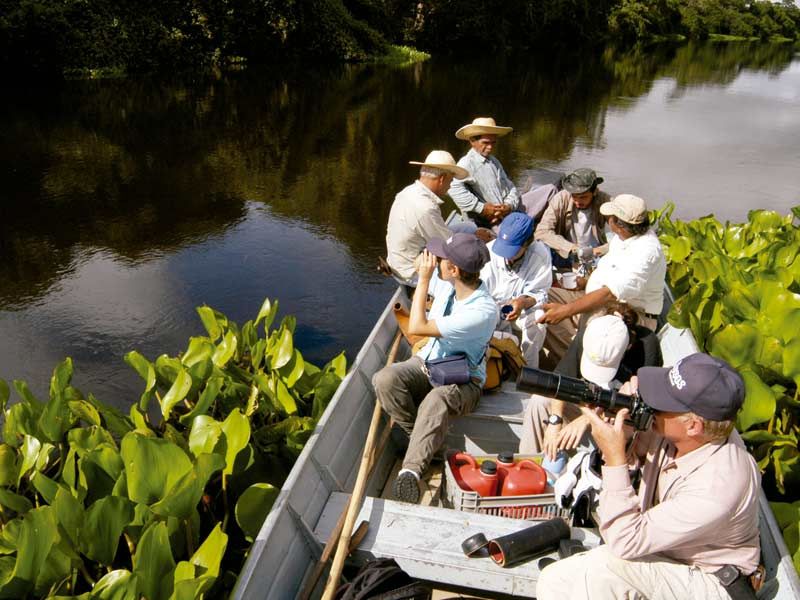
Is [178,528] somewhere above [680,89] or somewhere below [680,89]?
above

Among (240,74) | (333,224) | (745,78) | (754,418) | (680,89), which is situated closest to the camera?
(754,418)

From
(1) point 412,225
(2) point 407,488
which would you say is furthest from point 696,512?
(1) point 412,225

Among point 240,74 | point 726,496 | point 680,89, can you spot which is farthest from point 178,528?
point 680,89

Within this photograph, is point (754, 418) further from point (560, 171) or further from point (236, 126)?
point (236, 126)

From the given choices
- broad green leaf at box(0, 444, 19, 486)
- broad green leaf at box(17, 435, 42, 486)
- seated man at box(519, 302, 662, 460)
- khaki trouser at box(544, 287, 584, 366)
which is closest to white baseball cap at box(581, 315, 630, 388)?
seated man at box(519, 302, 662, 460)

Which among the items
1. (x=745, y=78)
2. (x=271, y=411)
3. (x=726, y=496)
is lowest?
(x=745, y=78)

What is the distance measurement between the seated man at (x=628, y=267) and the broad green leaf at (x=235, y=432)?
5.79ft

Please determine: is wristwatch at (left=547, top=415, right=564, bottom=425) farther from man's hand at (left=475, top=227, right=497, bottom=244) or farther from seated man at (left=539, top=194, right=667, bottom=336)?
man's hand at (left=475, top=227, right=497, bottom=244)

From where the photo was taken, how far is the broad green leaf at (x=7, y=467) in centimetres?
324

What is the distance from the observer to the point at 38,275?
8.12m

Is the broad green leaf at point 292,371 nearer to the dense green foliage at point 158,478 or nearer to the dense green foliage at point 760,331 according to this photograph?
the dense green foliage at point 158,478

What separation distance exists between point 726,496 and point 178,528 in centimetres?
211

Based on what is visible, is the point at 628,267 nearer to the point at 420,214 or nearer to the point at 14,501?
the point at 420,214

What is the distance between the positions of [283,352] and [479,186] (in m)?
2.35
